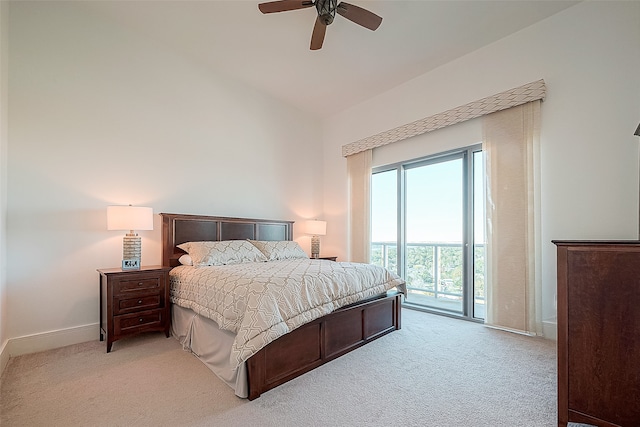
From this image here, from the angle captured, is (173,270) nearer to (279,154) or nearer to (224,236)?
(224,236)

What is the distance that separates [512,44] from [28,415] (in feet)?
17.3

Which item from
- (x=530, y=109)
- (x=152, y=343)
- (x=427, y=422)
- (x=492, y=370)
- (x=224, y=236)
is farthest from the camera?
(x=224, y=236)

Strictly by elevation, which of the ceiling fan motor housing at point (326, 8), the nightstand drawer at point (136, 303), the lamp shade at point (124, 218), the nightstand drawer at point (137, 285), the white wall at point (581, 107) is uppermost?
the ceiling fan motor housing at point (326, 8)

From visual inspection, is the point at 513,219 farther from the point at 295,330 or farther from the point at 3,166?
the point at 3,166

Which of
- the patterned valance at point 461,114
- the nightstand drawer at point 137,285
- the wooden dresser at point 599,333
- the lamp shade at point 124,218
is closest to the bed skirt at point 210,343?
the nightstand drawer at point 137,285

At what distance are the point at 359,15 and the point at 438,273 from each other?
11.3ft

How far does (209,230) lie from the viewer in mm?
3877

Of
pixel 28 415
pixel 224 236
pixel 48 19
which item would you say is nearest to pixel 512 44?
pixel 224 236

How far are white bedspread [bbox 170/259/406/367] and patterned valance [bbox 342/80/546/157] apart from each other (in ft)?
7.28

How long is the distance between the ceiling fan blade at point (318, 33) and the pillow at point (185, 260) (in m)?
2.65

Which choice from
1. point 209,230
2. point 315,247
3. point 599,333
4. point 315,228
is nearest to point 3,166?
point 209,230

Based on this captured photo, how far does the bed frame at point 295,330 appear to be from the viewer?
6.69 feet

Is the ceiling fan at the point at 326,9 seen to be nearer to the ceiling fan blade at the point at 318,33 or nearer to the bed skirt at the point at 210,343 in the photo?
the ceiling fan blade at the point at 318,33

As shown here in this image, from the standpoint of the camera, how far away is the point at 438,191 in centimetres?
417
